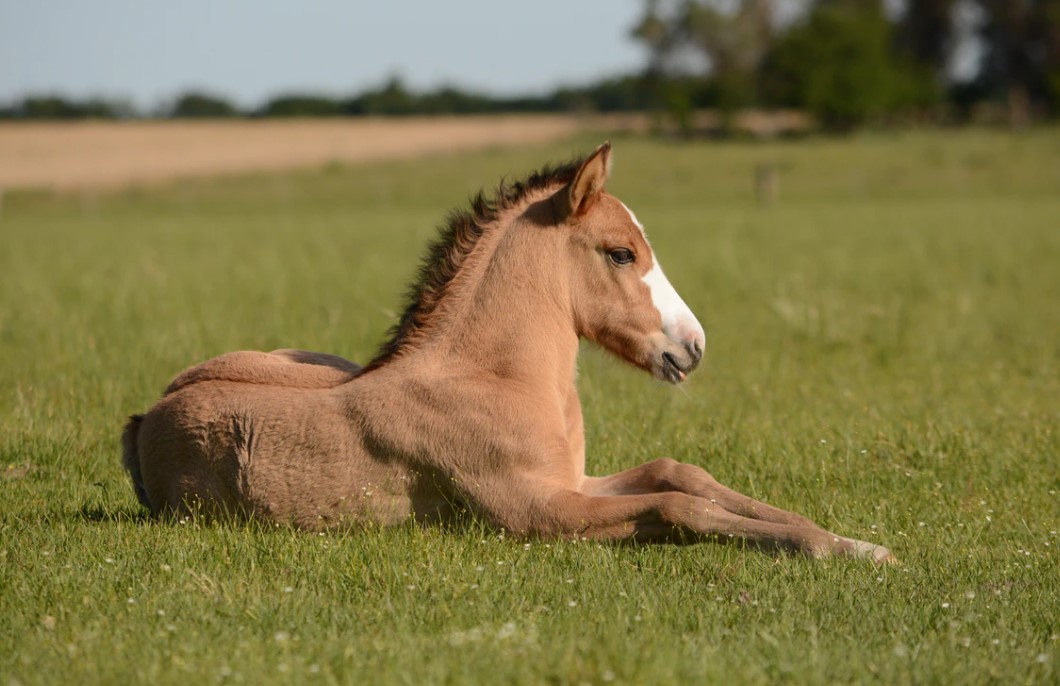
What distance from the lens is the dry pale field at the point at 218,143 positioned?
6944cm

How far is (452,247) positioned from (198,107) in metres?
117

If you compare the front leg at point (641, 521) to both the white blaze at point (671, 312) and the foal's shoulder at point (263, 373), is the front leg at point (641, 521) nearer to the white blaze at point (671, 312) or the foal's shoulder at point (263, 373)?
the white blaze at point (671, 312)

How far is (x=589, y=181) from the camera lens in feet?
19.6

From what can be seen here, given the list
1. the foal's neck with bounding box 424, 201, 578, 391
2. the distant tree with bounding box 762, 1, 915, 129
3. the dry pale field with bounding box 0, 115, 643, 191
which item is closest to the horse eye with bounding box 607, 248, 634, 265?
the foal's neck with bounding box 424, 201, 578, 391

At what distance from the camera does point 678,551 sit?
5.61 m

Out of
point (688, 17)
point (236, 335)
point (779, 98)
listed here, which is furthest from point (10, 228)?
point (688, 17)

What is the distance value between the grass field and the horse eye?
42.1 inches

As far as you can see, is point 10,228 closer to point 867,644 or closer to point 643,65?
point 867,644

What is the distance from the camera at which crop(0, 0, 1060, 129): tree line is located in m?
85.9

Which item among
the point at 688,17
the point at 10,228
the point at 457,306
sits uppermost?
the point at 688,17

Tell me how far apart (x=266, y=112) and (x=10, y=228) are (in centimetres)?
8525

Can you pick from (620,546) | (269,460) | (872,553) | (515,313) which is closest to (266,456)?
(269,460)

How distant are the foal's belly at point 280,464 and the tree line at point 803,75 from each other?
82103mm

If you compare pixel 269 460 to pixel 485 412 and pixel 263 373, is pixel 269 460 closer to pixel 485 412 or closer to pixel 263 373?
pixel 263 373
